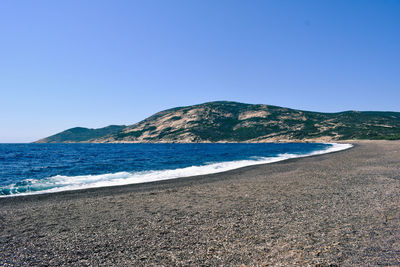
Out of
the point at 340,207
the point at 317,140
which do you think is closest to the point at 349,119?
the point at 317,140

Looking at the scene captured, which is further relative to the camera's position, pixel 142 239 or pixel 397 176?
pixel 397 176

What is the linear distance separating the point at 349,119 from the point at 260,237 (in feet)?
754

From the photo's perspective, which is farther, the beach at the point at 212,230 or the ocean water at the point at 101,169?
the ocean water at the point at 101,169

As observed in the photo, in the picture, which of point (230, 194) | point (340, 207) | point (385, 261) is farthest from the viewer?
point (230, 194)

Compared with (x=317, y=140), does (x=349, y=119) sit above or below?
above

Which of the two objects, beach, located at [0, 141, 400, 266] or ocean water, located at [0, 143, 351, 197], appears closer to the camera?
beach, located at [0, 141, 400, 266]

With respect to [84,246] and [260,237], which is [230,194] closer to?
[260,237]

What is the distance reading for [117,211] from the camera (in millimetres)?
12469

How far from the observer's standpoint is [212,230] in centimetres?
905

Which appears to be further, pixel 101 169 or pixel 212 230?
pixel 101 169

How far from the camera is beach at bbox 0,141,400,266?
22.7 ft

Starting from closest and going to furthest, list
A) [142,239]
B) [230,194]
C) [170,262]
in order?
[170,262], [142,239], [230,194]

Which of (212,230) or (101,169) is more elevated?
(101,169)

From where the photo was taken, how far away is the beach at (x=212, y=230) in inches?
273
